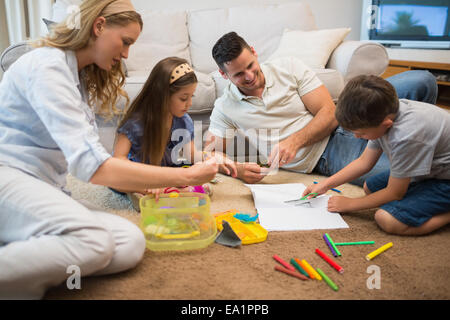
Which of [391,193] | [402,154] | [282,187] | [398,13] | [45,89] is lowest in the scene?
[282,187]

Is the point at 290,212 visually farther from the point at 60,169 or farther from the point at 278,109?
the point at 60,169

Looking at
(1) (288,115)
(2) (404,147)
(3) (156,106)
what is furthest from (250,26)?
(2) (404,147)

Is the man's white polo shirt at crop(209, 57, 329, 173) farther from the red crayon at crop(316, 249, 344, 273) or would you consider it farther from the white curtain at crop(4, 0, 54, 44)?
the white curtain at crop(4, 0, 54, 44)

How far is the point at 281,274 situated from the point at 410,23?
9.95 feet

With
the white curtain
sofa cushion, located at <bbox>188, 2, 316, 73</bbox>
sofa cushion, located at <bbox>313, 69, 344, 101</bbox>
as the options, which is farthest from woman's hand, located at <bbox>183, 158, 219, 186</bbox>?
the white curtain

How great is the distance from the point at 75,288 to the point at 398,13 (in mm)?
3360

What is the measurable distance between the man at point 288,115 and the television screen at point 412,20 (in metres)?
1.95

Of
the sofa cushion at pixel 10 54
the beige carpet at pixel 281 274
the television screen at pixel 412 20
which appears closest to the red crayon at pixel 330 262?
the beige carpet at pixel 281 274

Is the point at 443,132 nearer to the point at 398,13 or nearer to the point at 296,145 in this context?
the point at 296,145

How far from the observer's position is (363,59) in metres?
1.91

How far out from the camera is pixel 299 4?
252cm
